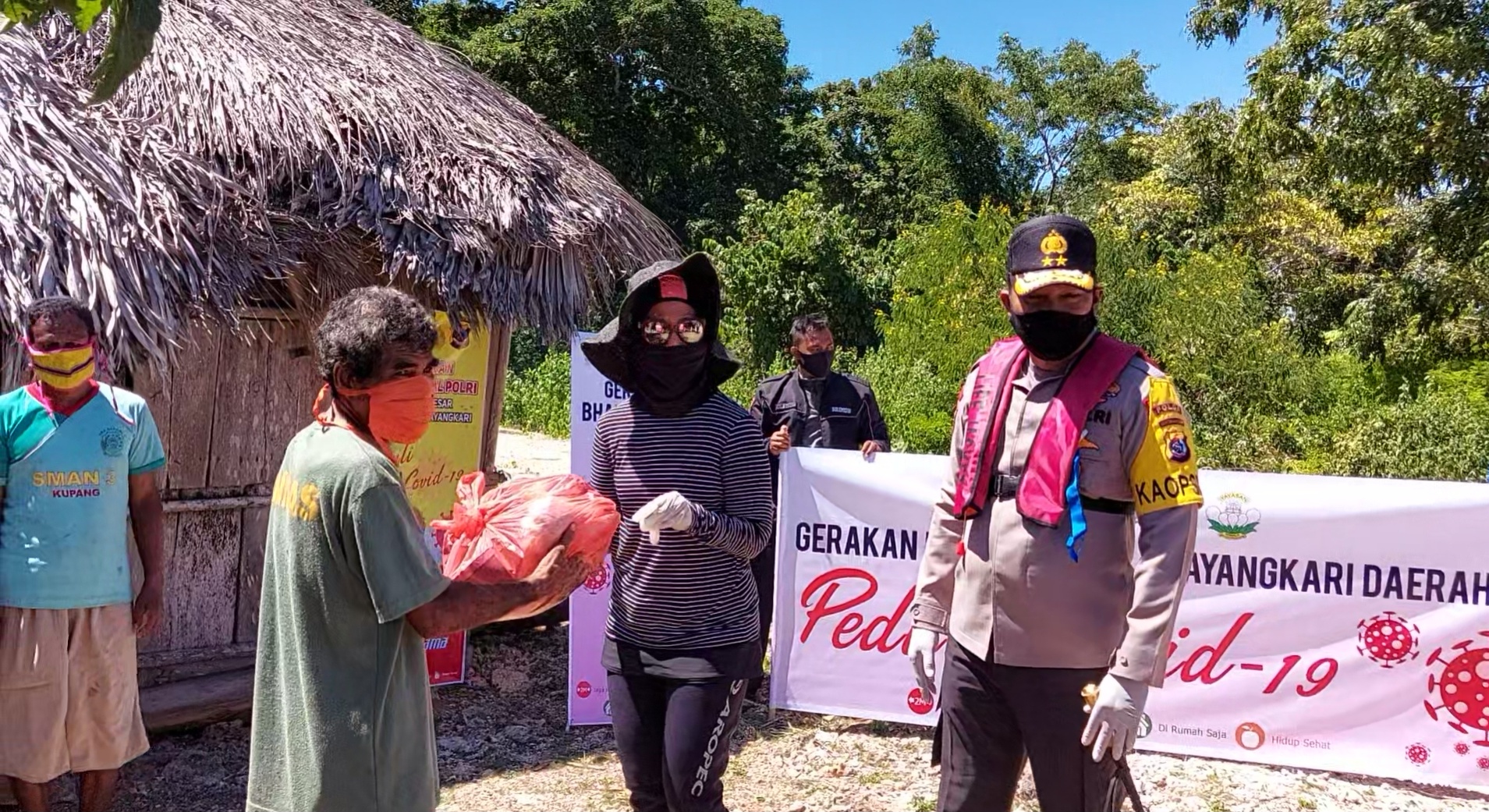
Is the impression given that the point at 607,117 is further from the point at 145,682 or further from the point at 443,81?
the point at 145,682

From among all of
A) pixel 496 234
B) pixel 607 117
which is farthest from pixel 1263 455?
pixel 607 117

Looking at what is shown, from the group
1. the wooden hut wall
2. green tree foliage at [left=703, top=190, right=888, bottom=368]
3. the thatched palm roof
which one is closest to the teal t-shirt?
the thatched palm roof

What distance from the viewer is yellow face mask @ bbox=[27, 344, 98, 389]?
4.07m

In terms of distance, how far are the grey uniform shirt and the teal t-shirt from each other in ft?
10.2

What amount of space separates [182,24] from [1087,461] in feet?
17.8

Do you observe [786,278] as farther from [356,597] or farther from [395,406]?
[356,597]

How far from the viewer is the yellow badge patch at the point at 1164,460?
2646 millimetres

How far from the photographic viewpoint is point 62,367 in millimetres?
4086

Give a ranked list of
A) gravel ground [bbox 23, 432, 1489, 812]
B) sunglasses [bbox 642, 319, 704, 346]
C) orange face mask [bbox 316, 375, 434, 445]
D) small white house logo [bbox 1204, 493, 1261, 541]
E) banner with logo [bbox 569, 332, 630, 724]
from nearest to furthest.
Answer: orange face mask [bbox 316, 375, 434, 445]
sunglasses [bbox 642, 319, 704, 346]
gravel ground [bbox 23, 432, 1489, 812]
small white house logo [bbox 1204, 493, 1261, 541]
banner with logo [bbox 569, 332, 630, 724]

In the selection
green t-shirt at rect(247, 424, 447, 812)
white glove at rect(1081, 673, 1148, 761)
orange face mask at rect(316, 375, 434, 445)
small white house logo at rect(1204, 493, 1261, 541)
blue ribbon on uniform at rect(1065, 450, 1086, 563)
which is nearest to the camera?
green t-shirt at rect(247, 424, 447, 812)

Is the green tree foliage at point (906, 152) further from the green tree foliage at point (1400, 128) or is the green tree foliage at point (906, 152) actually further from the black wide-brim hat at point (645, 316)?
the black wide-brim hat at point (645, 316)

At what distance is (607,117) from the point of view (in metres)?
29.9

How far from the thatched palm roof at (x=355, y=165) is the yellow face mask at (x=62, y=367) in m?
0.78

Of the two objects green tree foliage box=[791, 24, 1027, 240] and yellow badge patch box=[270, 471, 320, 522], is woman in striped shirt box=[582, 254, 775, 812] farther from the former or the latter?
green tree foliage box=[791, 24, 1027, 240]
